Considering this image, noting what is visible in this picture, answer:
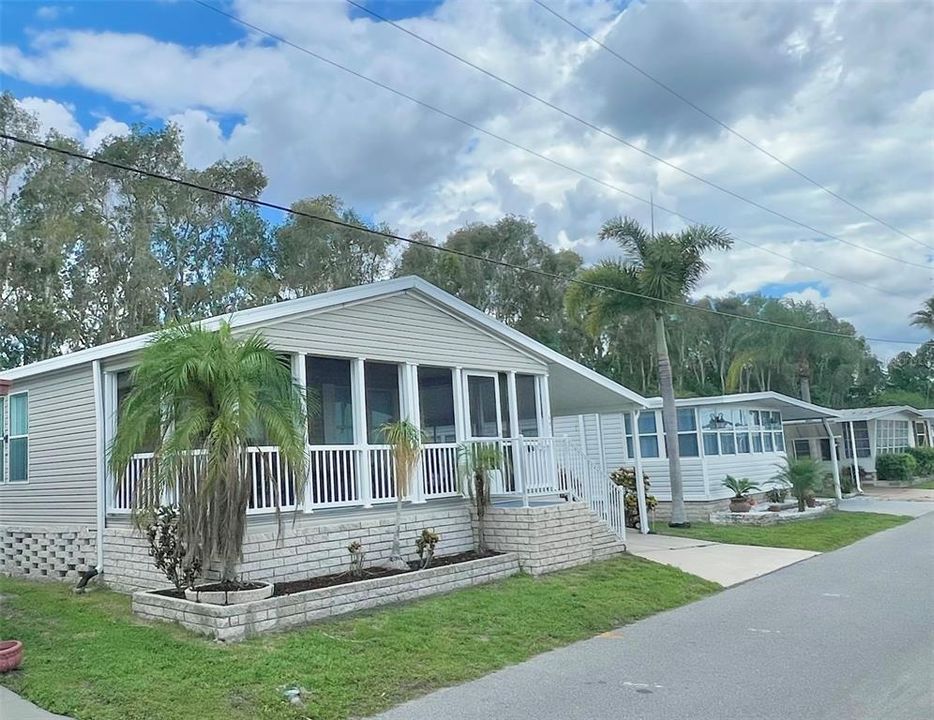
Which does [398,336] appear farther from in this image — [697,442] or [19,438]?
[697,442]

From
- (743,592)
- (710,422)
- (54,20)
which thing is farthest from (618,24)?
(710,422)

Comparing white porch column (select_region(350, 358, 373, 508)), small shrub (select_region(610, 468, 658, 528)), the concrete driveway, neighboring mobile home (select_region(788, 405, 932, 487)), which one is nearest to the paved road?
white porch column (select_region(350, 358, 373, 508))

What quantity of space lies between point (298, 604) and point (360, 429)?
3308mm

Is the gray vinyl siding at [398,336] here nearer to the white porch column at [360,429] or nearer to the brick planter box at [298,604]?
the white porch column at [360,429]

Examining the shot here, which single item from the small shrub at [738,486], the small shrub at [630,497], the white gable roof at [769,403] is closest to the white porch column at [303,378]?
the small shrub at [630,497]

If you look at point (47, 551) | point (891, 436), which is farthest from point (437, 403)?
point (891, 436)

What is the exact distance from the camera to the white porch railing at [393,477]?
958 centimetres

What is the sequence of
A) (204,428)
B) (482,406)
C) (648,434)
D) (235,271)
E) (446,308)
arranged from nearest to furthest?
(204,428)
(446,308)
(482,406)
(648,434)
(235,271)

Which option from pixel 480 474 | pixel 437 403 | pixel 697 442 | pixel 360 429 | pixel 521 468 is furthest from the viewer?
pixel 697 442

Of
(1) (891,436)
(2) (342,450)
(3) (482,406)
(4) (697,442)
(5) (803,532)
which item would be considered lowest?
(5) (803,532)

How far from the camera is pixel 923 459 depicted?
3400 cm

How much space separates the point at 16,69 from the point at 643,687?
8844 millimetres

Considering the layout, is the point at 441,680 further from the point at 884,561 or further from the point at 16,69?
the point at 884,561

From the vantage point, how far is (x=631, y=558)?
12.7 meters
